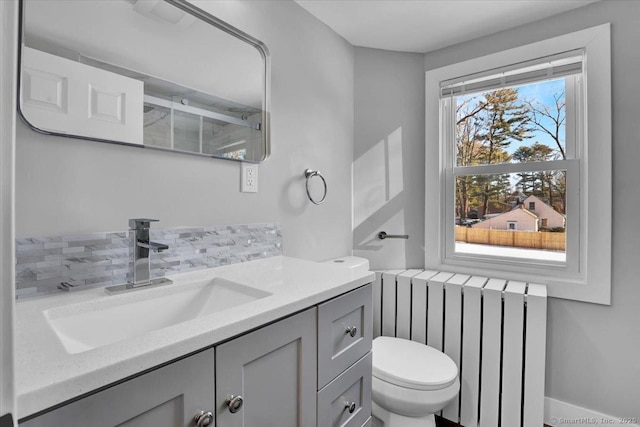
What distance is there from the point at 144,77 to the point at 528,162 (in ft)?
6.73

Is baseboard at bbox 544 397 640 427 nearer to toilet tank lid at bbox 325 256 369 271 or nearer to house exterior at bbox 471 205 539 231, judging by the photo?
house exterior at bbox 471 205 539 231

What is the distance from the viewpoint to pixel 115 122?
3.09 ft

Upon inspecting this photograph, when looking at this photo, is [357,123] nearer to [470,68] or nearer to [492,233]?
[470,68]

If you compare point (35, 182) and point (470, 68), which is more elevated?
point (470, 68)

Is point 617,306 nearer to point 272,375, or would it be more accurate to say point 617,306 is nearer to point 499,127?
point 499,127

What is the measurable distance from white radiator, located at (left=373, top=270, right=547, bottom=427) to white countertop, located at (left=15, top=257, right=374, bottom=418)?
98 centimetres

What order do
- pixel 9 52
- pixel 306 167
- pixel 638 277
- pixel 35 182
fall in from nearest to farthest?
pixel 9 52
pixel 35 182
pixel 638 277
pixel 306 167

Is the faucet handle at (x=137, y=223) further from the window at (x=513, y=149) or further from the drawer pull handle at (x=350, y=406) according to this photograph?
the window at (x=513, y=149)

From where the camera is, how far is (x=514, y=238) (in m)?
1.91

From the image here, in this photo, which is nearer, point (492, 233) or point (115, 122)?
point (115, 122)

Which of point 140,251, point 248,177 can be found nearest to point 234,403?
point 140,251

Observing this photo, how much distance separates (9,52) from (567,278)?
2.28m

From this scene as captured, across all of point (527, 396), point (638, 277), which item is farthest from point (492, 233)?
point (527, 396)

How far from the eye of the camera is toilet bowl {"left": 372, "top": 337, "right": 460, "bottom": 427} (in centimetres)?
133
